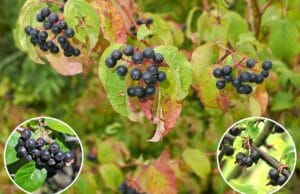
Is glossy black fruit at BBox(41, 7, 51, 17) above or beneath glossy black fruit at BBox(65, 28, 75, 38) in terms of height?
above

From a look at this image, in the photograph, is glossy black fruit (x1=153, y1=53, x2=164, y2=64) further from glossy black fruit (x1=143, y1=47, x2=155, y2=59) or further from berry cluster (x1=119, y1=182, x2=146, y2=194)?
berry cluster (x1=119, y1=182, x2=146, y2=194)

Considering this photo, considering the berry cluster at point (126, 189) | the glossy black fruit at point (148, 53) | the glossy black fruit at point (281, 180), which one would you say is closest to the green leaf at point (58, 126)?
the glossy black fruit at point (148, 53)

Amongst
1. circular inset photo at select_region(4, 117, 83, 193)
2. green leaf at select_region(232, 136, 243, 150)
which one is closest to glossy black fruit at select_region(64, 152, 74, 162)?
circular inset photo at select_region(4, 117, 83, 193)

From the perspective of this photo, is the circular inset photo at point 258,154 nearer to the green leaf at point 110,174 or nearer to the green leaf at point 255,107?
the green leaf at point 255,107

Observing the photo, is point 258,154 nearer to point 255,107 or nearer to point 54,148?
point 255,107

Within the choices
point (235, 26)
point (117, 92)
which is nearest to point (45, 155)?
point (117, 92)

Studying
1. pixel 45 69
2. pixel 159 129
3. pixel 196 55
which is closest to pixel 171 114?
pixel 159 129
